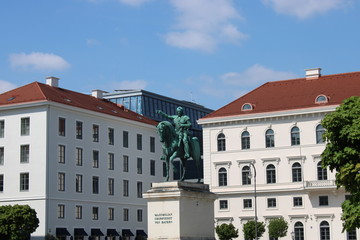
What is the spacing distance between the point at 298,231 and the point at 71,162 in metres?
24.7

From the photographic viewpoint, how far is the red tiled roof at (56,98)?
253 feet

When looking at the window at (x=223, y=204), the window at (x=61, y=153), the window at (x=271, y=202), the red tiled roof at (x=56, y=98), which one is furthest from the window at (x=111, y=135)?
the window at (x=271, y=202)

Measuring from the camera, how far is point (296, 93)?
3285 inches

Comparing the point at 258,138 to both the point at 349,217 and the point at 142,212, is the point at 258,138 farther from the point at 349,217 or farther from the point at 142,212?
the point at 349,217

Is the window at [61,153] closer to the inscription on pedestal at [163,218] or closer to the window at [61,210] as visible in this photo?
the window at [61,210]

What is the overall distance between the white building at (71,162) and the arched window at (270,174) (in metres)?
15.5

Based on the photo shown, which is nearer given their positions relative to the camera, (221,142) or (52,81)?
(52,81)

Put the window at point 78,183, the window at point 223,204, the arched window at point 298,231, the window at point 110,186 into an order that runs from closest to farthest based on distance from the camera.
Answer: the window at point 78,183
the arched window at point 298,231
the window at point 223,204
the window at point 110,186

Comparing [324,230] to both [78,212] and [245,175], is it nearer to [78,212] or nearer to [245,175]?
[245,175]

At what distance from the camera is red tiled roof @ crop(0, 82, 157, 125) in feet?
253

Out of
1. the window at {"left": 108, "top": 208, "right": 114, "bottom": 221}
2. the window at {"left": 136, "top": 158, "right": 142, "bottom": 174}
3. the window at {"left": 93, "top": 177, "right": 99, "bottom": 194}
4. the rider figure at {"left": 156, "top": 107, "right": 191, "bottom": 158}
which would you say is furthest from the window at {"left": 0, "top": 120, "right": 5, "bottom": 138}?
the rider figure at {"left": 156, "top": 107, "right": 191, "bottom": 158}

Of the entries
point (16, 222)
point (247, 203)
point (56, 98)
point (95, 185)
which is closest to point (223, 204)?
point (247, 203)

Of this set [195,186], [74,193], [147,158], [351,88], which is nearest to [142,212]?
[147,158]

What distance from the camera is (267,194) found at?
8138cm
